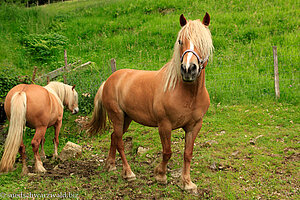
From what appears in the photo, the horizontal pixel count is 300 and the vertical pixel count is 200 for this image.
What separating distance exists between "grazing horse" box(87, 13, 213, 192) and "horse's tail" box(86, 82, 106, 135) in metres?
0.41

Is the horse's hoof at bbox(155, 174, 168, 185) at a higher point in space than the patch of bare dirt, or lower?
higher

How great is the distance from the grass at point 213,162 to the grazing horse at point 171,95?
1.05 ft

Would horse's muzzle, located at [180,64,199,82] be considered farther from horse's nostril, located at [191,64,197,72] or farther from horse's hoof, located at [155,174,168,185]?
horse's hoof, located at [155,174,168,185]

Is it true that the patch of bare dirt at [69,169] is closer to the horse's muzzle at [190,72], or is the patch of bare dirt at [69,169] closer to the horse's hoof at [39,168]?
the horse's hoof at [39,168]

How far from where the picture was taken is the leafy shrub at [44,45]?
1298 cm

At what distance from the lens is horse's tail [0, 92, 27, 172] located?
444cm

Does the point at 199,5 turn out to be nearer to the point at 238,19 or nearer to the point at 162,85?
the point at 238,19

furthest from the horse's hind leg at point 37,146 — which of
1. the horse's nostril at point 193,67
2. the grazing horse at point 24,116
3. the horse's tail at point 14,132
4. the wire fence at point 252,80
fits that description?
the wire fence at point 252,80

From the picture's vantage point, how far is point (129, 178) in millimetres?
4348

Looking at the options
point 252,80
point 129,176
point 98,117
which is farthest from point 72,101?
point 252,80

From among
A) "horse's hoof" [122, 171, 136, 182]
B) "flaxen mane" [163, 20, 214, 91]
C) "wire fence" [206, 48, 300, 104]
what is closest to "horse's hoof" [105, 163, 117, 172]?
"horse's hoof" [122, 171, 136, 182]

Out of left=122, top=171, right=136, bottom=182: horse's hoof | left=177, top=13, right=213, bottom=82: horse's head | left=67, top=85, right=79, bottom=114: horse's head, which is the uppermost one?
left=177, top=13, right=213, bottom=82: horse's head

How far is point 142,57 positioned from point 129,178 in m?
7.40

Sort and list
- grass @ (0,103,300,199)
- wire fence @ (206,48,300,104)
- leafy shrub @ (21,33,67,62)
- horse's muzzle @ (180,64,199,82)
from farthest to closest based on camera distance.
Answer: leafy shrub @ (21,33,67,62) < wire fence @ (206,48,300,104) < grass @ (0,103,300,199) < horse's muzzle @ (180,64,199,82)
